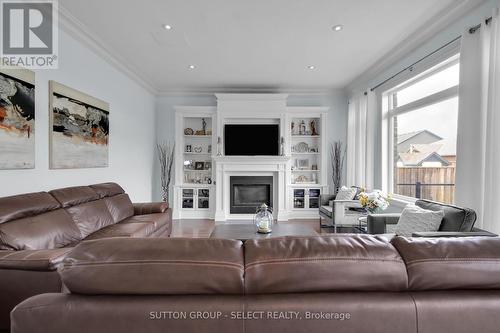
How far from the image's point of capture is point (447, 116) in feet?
11.0

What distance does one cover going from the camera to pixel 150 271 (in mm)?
815

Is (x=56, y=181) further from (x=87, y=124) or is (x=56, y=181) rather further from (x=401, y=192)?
(x=401, y=192)

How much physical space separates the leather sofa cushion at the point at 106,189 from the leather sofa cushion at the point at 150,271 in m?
2.83

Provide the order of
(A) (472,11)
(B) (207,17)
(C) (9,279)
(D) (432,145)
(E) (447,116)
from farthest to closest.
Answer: (D) (432,145)
(E) (447,116)
(B) (207,17)
(A) (472,11)
(C) (9,279)

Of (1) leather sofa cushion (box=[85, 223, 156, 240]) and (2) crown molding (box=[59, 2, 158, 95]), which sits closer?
(1) leather sofa cushion (box=[85, 223, 156, 240])

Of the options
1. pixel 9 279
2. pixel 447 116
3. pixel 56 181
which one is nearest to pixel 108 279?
pixel 9 279

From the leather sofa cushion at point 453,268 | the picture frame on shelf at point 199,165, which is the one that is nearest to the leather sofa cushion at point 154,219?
the picture frame on shelf at point 199,165

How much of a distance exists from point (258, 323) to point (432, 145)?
3.85 meters

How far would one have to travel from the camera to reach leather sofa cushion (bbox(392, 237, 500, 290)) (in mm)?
838

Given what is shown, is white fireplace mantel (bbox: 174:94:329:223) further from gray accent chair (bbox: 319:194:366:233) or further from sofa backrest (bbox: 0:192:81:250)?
sofa backrest (bbox: 0:192:81:250)

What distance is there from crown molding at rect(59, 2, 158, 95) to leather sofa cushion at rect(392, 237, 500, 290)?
3769 mm

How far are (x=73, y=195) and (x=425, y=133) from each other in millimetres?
4589

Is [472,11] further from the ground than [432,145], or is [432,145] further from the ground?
[472,11]


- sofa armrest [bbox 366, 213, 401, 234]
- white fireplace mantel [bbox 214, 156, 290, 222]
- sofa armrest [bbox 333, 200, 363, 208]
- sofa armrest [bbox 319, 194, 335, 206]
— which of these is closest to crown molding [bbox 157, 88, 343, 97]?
white fireplace mantel [bbox 214, 156, 290, 222]
